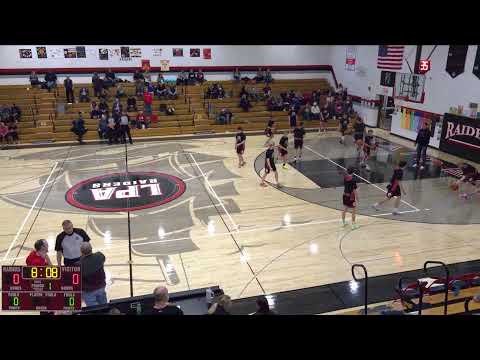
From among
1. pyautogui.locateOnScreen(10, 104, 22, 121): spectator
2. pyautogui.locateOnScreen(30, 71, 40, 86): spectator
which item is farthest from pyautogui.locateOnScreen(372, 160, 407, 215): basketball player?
pyautogui.locateOnScreen(30, 71, 40, 86): spectator

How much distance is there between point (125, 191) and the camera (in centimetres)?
1351

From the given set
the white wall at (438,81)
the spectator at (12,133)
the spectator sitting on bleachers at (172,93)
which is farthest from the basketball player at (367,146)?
the spectator at (12,133)

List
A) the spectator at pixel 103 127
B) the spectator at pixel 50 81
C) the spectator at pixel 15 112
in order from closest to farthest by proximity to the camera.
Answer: the spectator at pixel 103 127
the spectator at pixel 15 112
the spectator at pixel 50 81

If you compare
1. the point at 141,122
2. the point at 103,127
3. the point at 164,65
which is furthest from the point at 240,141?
the point at 164,65

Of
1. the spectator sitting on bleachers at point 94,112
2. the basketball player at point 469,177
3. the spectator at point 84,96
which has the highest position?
the spectator at point 84,96

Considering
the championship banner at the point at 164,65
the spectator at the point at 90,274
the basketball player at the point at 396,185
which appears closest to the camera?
the spectator at the point at 90,274

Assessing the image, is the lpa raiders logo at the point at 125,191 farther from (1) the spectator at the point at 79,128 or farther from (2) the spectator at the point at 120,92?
(2) the spectator at the point at 120,92

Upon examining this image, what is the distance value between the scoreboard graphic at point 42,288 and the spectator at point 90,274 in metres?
0.77

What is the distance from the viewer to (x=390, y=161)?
1688 centimetres

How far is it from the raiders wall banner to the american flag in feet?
14.2

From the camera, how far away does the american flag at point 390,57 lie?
69.3 feet

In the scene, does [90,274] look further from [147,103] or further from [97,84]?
[97,84]
